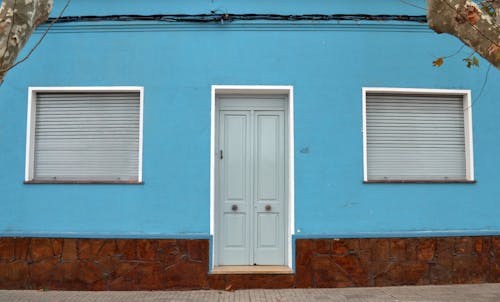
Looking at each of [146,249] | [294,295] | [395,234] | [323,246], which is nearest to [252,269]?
[294,295]

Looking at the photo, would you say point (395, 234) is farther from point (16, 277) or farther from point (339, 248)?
point (16, 277)

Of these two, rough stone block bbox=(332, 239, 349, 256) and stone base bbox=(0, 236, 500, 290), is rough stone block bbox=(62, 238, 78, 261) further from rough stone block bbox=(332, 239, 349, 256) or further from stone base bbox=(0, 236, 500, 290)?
rough stone block bbox=(332, 239, 349, 256)

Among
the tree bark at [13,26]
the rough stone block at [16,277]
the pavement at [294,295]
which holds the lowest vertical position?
the pavement at [294,295]

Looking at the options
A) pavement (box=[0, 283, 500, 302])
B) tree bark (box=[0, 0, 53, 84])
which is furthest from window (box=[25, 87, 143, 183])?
tree bark (box=[0, 0, 53, 84])

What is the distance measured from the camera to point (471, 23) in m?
4.20

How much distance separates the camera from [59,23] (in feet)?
20.4

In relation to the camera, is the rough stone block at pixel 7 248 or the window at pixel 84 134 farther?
the window at pixel 84 134

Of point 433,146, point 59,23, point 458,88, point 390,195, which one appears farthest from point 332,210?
point 59,23

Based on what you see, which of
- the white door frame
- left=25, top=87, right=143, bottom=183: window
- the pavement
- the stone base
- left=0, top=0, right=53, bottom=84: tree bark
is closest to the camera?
left=0, top=0, right=53, bottom=84: tree bark

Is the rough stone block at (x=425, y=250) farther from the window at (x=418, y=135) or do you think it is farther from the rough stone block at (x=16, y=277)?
the rough stone block at (x=16, y=277)

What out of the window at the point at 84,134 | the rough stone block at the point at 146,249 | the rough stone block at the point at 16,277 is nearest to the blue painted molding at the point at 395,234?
the rough stone block at the point at 146,249

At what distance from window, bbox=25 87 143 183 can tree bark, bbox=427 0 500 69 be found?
399cm

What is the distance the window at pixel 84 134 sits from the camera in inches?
243

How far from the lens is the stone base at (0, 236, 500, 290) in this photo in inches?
232
